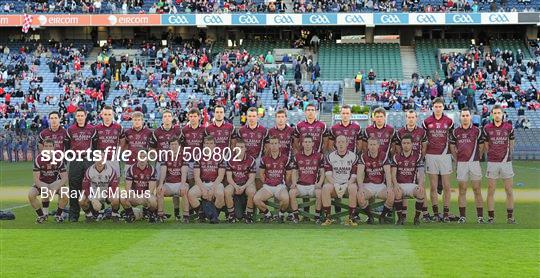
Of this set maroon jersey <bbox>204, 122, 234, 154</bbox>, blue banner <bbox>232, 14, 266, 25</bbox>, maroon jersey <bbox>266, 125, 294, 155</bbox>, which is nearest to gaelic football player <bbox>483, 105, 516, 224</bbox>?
maroon jersey <bbox>266, 125, 294, 155</bbox>

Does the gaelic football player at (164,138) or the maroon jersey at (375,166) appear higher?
the gaelic football player at (164,138)

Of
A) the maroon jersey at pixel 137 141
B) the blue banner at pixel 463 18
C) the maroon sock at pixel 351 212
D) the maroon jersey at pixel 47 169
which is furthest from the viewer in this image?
the blue banner at pixel 463 18

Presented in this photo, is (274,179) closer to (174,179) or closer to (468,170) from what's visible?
(174,179)

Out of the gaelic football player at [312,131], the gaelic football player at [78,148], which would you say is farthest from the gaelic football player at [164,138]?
the gaelic football player at [312,131]

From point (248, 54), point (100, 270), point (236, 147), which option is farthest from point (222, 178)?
point (248, 54)

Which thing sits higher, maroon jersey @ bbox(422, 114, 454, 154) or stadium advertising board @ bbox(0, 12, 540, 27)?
stadium advertising board @ bbox(0, 12, 540, 27)

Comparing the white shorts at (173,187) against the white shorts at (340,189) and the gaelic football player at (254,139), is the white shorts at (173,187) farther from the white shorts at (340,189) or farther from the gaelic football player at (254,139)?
the white shorts at (340,189)

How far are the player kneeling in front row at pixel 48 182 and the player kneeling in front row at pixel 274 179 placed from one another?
3382 mm

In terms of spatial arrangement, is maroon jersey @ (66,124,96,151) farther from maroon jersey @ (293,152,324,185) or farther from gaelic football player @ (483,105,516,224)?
gaelic football player @ (483,105,516,224)

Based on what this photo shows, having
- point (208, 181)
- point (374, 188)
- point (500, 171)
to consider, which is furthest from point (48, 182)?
point (500, 171)

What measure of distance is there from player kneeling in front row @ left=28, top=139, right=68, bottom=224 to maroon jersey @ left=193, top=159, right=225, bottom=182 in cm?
236

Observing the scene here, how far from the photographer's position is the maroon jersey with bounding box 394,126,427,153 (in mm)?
15695

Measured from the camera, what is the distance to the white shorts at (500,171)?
615 inches

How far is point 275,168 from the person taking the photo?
51.3 feet
